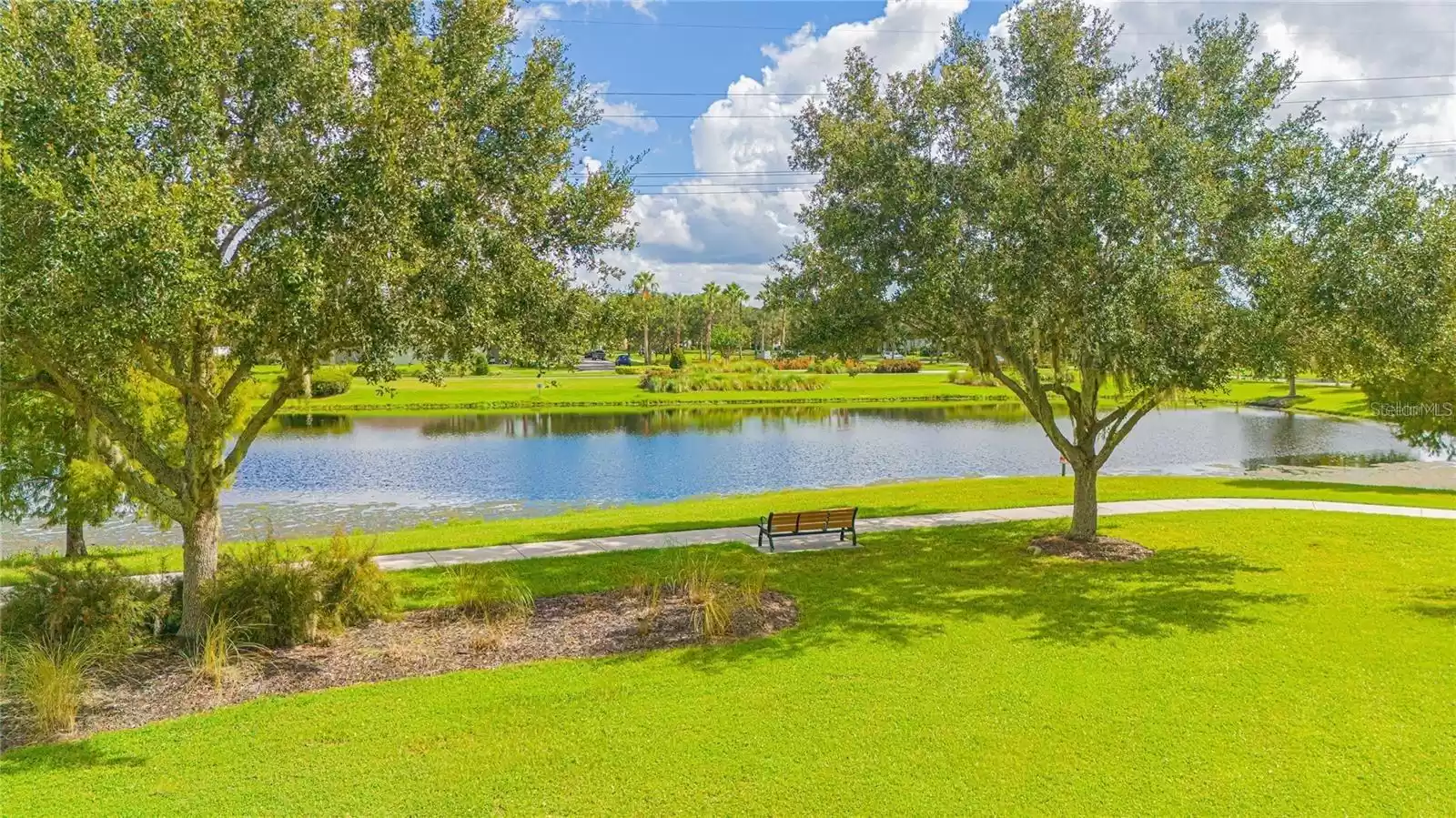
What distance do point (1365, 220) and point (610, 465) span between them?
1161 inches

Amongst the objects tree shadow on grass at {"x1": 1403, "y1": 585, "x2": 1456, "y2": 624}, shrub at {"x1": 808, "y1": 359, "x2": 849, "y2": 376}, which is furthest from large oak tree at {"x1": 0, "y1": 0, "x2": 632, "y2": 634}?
shrub at {"x1": 808, "y1": 359, "x2": 849, "y2": 376}

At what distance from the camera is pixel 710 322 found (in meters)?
138

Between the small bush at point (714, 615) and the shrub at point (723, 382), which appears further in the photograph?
the shrub at point (723, 382)

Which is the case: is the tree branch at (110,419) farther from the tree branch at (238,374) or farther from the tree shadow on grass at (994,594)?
the tree shadow on grass at (994,594)

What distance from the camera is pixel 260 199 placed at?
10.2m

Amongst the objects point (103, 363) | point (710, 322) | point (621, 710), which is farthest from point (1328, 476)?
point (710, 322)

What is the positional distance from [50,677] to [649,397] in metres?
62.9

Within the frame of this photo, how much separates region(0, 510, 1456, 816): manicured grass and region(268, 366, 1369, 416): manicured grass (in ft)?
185

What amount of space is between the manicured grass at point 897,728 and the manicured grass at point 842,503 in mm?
8502

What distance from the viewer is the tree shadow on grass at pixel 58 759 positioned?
7.79 m

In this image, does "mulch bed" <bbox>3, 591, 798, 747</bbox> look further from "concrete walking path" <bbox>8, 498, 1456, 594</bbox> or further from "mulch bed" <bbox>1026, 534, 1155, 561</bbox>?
"mulch bed" <bbox>1026, 534, 1155, 561</bbox>

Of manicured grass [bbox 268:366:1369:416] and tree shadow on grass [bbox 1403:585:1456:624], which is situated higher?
manicured grass [bbox 268:366:1369:416]

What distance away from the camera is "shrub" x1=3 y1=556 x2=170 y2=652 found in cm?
1054

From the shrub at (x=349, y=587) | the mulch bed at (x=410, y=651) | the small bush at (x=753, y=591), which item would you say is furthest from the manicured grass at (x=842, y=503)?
the small bush at (x=753, y=591)
